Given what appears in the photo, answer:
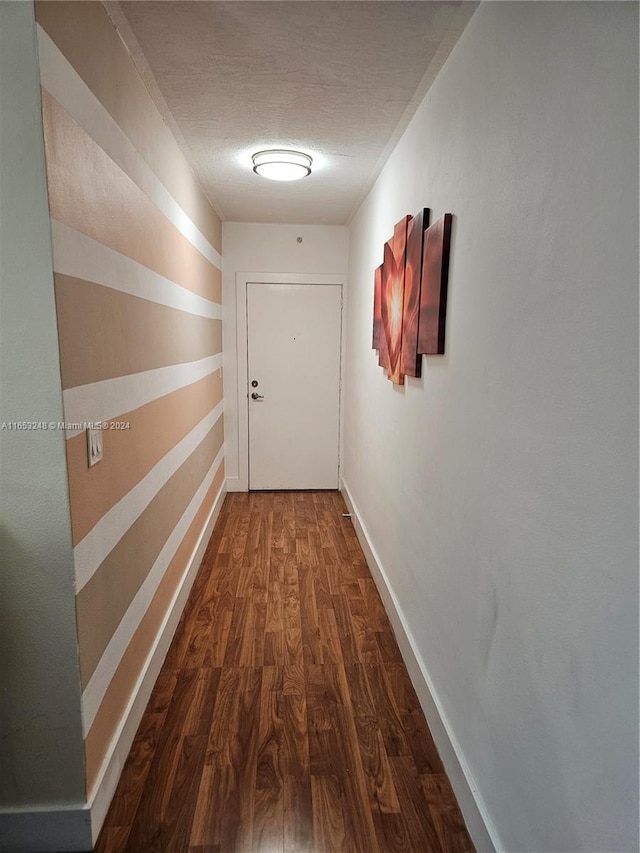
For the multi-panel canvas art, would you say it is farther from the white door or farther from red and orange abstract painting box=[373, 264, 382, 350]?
the white door

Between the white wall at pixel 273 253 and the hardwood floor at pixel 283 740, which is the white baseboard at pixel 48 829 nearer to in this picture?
the hardwood floor at pixel 283 740

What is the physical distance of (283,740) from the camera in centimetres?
178

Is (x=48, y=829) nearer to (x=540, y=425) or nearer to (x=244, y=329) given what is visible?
(x=540, y=425)

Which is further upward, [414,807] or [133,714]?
[133,714]

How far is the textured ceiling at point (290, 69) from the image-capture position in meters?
1.43

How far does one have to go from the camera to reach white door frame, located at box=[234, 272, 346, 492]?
4.23 meters

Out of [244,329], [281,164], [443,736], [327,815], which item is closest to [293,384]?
[244,329]

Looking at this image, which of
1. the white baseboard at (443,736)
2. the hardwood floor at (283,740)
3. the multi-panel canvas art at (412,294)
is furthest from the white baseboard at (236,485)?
the multi-panel canvas art at (412,294)

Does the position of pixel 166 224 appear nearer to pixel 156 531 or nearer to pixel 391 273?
pixel 391 273

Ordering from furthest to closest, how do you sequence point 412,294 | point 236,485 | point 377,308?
point 236,485 < point 377,308 < point 412,294

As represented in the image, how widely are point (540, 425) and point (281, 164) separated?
Answer: 224 centimetres

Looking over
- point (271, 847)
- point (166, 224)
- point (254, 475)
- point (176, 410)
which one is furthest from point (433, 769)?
point (254, 475)

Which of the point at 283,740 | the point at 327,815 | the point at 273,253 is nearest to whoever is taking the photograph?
the point at 327,815

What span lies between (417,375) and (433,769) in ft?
4.68
